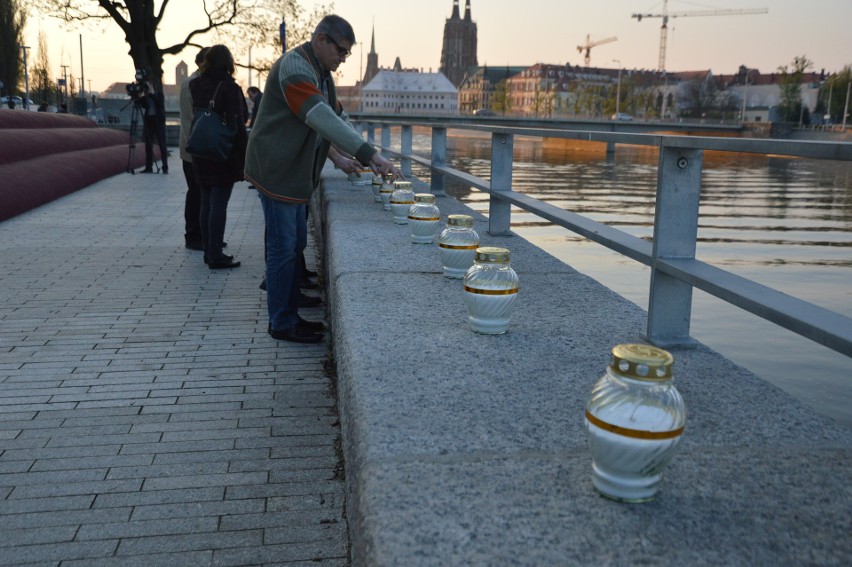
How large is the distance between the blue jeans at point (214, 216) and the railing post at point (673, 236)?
4.73 meters

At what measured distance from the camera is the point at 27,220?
1042 cm

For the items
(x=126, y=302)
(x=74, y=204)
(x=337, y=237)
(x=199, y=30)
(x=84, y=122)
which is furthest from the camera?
(x=199, y=30)

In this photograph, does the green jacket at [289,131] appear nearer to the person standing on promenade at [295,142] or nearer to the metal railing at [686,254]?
the person standing on promenade at [295,142]

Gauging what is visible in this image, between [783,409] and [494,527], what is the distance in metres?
1.11

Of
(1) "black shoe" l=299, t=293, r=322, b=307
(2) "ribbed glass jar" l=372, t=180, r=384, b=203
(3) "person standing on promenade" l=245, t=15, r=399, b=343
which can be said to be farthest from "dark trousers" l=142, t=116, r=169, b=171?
(3) "person standing on promenade" l=245, t=15, r=399, b=343

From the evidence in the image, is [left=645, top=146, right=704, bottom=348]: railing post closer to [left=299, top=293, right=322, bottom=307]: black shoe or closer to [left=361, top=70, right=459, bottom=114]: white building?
[left=299, top=293, right=322, bottom=307]: black shoe

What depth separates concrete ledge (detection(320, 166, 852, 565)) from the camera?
1.62 meters

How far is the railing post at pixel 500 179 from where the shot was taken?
561 centimetres

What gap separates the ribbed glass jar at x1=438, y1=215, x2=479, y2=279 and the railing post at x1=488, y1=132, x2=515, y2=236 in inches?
64.3

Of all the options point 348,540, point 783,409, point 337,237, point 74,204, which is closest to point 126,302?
point 337,237

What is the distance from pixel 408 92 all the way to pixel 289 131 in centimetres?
17210

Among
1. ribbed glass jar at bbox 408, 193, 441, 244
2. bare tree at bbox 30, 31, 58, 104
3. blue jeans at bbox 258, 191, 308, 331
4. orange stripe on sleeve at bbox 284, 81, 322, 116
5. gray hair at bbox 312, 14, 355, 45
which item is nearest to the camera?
orange stripe on sleeve at bbox 284, 81, 322, 116

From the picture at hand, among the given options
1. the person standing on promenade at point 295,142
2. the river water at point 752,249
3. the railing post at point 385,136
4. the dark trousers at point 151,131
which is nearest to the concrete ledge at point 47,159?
the dark trousers at point 151,131

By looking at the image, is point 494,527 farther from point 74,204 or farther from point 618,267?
point 74,204
